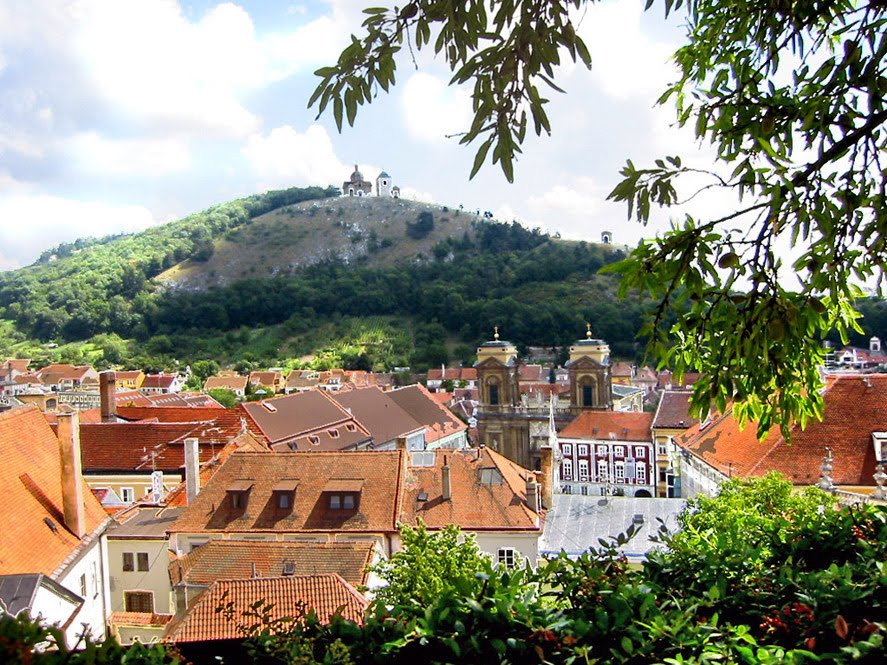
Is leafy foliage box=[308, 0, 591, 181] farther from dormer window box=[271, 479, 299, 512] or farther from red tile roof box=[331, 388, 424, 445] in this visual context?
red tile roof box=[331, 388, 424, 445]

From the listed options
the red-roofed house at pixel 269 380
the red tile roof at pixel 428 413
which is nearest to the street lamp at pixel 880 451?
the red tile roof at pixel 428 413

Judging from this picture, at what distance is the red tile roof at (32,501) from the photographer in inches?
492

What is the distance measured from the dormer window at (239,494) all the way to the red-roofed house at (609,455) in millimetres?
26939

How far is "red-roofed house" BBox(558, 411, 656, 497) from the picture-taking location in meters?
44.8

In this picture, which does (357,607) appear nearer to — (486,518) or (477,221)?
(486,518)

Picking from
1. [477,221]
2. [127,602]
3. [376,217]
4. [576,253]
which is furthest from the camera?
[376,217]

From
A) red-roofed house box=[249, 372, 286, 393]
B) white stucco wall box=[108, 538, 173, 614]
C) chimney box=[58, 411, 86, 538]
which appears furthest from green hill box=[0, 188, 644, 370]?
chimney box=[58, 411, 86, 538]

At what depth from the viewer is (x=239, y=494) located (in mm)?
20281

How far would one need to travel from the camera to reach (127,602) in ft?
61.3

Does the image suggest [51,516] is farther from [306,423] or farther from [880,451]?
[306,423]

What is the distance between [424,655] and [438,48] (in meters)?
2.73

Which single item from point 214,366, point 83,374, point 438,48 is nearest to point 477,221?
point 214,366

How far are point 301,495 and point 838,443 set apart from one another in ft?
48.4

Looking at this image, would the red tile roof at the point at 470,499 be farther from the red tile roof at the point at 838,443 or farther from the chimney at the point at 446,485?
the red tile roof at the point at 838,443
